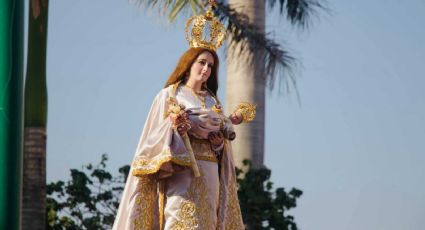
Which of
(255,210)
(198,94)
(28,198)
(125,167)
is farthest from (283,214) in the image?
(198,94)

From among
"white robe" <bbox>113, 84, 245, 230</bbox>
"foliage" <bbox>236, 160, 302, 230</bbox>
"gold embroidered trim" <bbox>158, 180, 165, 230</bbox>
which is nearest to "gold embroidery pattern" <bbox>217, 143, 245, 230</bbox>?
"white robe" <bbox>113, 84, 245, 230</bbox>

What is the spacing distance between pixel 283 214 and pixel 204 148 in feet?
19.7

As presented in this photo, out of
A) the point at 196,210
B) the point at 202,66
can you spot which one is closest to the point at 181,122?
the point at 202,66

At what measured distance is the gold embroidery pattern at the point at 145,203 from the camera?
9688mm

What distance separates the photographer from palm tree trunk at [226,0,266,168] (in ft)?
55.7

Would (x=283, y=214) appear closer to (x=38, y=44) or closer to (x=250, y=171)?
(x=250, y=171)

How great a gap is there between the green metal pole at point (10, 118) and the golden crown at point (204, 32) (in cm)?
Result: 179

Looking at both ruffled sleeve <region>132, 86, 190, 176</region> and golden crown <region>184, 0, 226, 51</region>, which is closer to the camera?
ruffled sleeve <region>132, 86, 190, 176</region>

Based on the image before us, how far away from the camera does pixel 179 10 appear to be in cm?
1530

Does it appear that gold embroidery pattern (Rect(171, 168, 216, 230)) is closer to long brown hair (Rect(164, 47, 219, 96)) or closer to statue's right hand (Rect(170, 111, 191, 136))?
statue's right hand (Rect(170, 111, 191, 136))

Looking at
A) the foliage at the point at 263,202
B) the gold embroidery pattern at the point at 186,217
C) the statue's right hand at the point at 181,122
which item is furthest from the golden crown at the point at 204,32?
the foliage at the point at 263,202

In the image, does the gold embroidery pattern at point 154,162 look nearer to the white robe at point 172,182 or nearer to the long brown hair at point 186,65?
the white robe at point 172,182

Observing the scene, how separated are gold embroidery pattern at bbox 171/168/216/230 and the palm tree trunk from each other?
693 centimetres

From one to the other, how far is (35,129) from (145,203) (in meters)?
3.59
